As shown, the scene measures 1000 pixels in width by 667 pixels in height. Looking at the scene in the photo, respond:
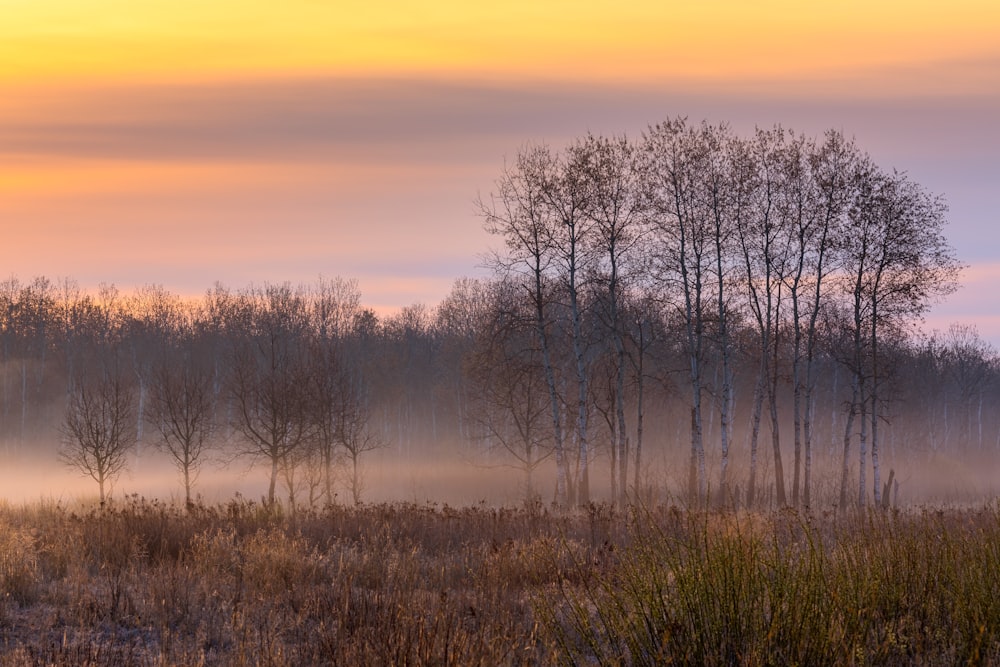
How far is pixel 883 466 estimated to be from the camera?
2532 inches

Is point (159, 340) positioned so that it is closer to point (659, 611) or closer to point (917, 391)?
point (917, 391)

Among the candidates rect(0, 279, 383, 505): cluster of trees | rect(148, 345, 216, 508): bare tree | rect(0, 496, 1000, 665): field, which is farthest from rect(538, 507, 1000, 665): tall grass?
rect(0, 279, 383, 505): cluster of trees

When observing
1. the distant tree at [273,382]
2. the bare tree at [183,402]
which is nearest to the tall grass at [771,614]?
the distant tree at [273,382]

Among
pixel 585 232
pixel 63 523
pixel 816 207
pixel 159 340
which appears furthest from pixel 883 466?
pixel 159 340

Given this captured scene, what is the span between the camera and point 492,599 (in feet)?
30.9

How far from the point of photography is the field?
5922mm

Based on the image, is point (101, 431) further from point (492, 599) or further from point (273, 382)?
point (492, 599)

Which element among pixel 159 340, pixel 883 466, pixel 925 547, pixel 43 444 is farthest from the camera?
pixel 159 340

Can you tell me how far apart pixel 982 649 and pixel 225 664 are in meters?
5.95

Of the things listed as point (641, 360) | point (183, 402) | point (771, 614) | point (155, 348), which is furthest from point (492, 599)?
point (155, 348)

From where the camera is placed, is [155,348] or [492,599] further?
[155,348]

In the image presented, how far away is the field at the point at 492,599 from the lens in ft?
19.4

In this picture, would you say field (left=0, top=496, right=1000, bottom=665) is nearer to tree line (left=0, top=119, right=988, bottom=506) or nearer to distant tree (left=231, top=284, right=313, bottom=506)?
tree line (left=0, top=119, right=988, bottom=506)

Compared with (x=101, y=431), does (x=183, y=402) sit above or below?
above
